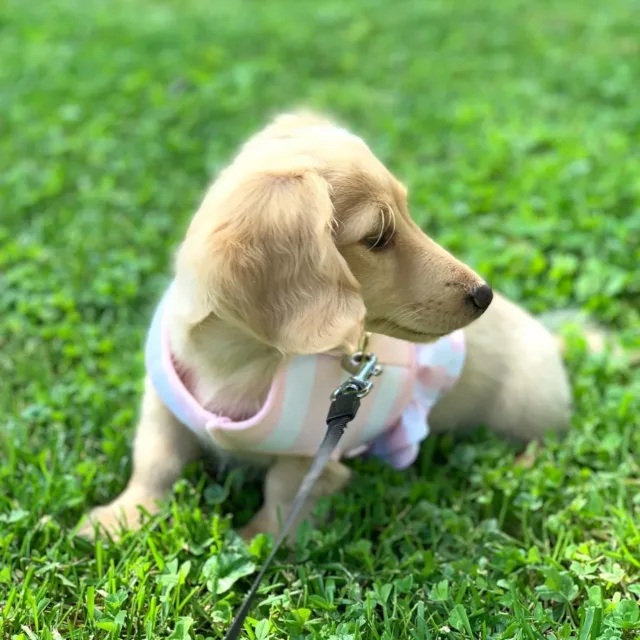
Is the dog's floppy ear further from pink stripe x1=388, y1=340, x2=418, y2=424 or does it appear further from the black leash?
pink stripe x1=388, y1=340, x2=418, y2=424

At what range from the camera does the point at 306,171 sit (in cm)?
192

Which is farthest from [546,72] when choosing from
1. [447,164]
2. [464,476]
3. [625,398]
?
[464,476]

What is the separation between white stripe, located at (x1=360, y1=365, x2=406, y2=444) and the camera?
2.37 metres

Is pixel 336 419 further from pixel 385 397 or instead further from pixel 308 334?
pixel 385 397

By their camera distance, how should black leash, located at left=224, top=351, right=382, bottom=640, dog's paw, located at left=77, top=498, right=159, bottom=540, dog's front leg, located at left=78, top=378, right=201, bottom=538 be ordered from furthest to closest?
1. dog's front leg, located at left=78, top=378, right=201, bottom=538
2. dog's paw, located at left=77, top=498, right=159, bottom=540
3. black leash, located at left=224, top=351, right=382, bottom=640

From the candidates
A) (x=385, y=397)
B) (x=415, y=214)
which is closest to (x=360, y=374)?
(x=385, y=397)

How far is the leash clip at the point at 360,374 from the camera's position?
199 cm

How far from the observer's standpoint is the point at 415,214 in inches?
160

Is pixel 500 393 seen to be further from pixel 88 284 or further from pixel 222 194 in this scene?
pixel 88 284

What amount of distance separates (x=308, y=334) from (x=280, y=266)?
173 millimetres

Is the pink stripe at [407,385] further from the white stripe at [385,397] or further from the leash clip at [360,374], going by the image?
the leash clip at [360,374]

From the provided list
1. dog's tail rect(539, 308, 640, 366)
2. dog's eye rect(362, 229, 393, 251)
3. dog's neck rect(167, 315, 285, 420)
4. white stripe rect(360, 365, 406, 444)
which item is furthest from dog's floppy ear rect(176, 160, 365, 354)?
dog's tail rect(539, 308, 640, 366)

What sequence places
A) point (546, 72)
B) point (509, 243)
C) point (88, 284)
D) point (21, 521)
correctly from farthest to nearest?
1. point (546, 72)
2. point (509, 243)
3. point (88, 284)
4. point (21, 521)

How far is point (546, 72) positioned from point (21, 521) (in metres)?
4.89
